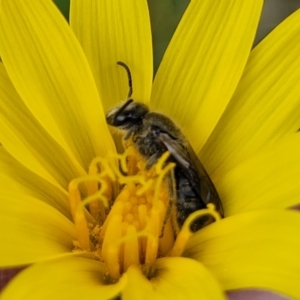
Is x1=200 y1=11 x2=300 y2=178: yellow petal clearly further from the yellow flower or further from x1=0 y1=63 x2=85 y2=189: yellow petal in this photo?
x1=0 y1=63 x2=85 y2=189: yellow petal

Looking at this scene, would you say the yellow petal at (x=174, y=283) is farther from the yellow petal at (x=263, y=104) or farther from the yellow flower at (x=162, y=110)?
the yellow petal at (x=263, y=104)

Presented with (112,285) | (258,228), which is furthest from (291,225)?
(112,285)

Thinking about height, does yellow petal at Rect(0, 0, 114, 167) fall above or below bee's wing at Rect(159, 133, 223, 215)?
above

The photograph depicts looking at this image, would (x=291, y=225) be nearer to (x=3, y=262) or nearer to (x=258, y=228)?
(x=258, y=228)

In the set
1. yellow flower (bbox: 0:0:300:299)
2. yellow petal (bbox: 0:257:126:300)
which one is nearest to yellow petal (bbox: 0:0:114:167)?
yellow flower (bbox: 0:0:300:299)

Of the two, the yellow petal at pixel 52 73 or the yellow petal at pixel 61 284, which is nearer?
the yellow petal at pixel 61 284

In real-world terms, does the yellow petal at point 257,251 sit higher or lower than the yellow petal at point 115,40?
lower

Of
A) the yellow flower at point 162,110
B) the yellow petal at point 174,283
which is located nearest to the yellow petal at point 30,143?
the yellow flower at point 162,110
